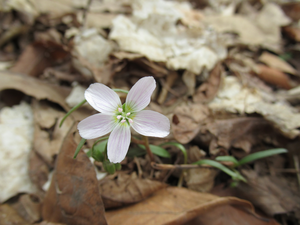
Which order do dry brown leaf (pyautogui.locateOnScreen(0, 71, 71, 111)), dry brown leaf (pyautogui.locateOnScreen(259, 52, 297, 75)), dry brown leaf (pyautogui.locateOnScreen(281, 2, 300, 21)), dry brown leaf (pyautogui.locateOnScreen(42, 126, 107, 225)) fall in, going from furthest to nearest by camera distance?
1. dry brown leaf (pyautogui.locateOnScreen(281, 2, 300, 21))
2. dry brown leaf (pyautogui.locateOnScreen(259, 52, 297, 75))
3. dry brown leaf (pyautogui.locateOnScreen(0, 71, 71, 111))
4. dry brown leaf (pyautogui.locateOnScreen(42, 126, 107, 225))

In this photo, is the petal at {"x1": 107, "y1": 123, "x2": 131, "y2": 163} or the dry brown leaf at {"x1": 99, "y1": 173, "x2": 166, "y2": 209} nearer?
the petal at {"x1": 107, "y1": 123, "x2": 131, "y2": 163}

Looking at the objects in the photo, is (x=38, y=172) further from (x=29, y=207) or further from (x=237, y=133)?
(x=237, y=133)

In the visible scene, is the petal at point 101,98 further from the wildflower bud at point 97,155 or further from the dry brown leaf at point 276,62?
the dry brown leaf at point 276,62

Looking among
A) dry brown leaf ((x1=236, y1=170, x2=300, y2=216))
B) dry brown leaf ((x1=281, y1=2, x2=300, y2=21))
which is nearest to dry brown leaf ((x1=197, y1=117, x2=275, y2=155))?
dry brown leaf ((x1=236, y1=170, x2=300, y2=216))

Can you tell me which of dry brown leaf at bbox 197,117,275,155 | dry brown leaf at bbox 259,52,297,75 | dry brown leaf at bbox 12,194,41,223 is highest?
dry brown leaf at bbox 259,52,297,75

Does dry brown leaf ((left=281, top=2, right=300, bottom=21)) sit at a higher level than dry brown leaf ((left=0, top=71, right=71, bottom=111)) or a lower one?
higher

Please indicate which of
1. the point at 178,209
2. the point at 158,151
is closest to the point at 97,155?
the point at 158,151

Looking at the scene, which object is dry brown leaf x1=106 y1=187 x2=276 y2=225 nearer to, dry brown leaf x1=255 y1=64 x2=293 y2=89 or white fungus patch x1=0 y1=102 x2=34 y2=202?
white fungus patch x1=0 y1=102 x2=34 y2=202

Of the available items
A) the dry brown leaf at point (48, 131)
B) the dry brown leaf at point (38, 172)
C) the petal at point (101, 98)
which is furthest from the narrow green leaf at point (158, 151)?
the dry brown leaf at point (38, 172)

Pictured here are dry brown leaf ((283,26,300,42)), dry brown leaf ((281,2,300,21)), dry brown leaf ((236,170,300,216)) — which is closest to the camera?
dry brown leaf ((236,170,300,216))
